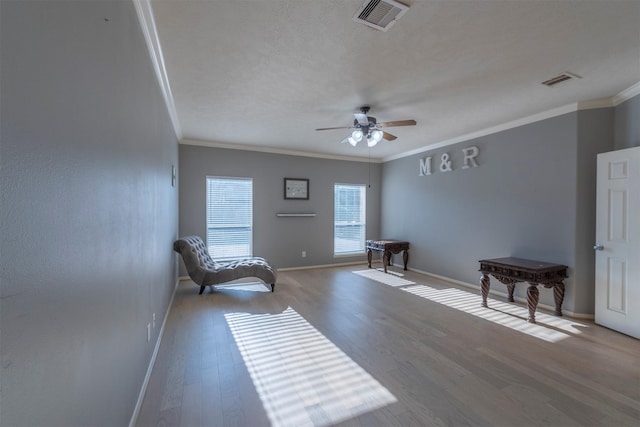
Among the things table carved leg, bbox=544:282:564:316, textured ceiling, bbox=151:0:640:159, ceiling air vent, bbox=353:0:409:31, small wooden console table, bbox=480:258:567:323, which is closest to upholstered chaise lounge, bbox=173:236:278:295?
textured ceiling, bbox=151:0:640:159

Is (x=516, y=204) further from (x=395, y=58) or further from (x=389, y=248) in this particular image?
(x=395, y=58)

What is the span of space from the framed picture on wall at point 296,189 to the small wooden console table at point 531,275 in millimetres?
3639

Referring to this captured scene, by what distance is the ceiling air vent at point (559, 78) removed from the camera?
108 inches

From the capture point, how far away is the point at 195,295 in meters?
4.30

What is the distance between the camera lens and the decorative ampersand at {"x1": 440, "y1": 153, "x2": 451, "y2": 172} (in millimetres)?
5188

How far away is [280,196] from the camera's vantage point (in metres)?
5.98

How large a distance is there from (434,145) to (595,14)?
355 centimetres

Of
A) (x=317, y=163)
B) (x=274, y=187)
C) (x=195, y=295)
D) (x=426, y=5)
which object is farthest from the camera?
(x=317, y=163)

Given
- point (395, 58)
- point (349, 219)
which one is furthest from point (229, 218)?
point (395, 58)

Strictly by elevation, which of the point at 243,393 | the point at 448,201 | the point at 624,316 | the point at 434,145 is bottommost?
the point at 243,393

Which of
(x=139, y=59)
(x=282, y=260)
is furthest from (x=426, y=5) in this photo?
(x=282, y=260)

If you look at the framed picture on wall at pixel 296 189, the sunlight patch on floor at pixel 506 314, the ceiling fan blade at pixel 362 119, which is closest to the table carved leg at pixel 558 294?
the sunlight patch on floor at pixel 506 314

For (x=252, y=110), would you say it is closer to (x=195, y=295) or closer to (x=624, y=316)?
(x=195, y=295)

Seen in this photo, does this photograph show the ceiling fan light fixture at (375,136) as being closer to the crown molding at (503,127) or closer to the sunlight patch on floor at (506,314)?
the crown molding at (503,127)
